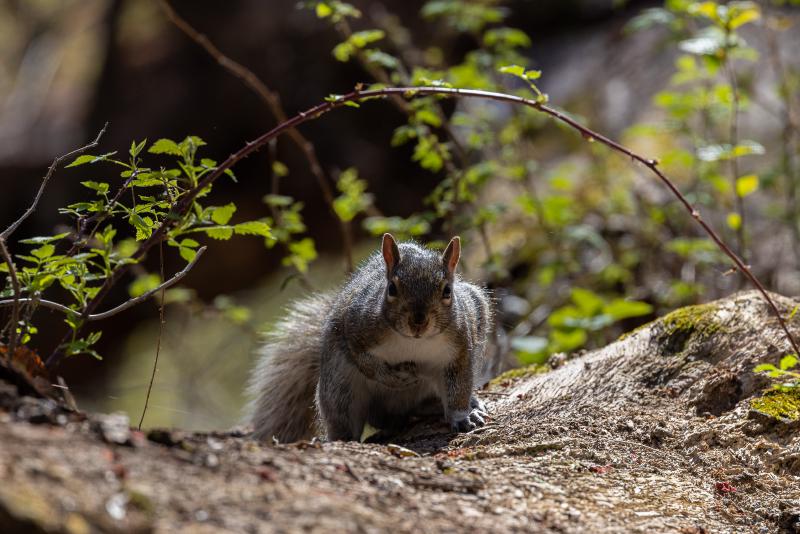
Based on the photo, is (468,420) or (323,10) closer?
(468,420)

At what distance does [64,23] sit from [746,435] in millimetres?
9183

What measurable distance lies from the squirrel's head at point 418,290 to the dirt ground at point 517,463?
1.12 feet

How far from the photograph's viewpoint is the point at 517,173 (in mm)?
4691

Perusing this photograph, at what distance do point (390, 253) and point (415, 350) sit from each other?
0.31 meters

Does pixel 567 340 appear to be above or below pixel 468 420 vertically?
below

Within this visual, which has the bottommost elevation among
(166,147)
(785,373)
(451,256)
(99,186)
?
(785,373)

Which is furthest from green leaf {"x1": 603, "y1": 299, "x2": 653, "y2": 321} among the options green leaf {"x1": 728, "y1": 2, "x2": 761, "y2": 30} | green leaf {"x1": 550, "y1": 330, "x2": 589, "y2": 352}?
green leaf {"x1": 728, "y1": 2, "x2": 761, "y2": 30}

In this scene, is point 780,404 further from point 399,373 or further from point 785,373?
point 399,373

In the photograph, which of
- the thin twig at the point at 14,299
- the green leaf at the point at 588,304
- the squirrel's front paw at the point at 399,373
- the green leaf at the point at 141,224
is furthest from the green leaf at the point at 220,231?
the green leaf at the point at 588,304

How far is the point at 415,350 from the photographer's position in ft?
9.30

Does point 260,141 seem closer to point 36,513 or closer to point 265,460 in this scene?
point 265,460

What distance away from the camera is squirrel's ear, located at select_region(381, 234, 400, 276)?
2828mm

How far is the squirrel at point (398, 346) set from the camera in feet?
9.11

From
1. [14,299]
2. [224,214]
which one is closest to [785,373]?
[224,214]
